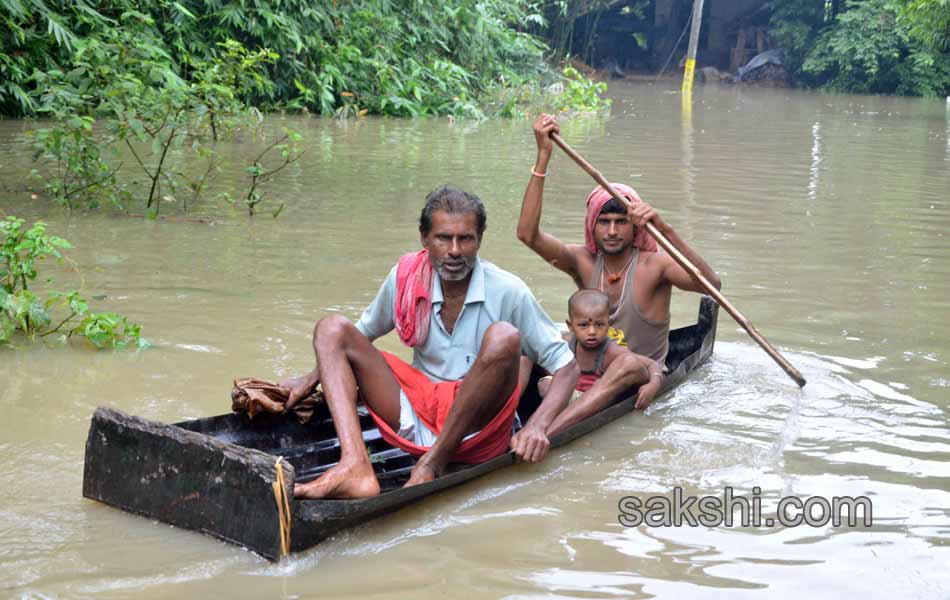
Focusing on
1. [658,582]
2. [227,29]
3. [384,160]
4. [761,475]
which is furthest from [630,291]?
[227,29]

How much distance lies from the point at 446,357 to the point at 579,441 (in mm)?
865

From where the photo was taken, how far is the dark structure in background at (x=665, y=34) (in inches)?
1425

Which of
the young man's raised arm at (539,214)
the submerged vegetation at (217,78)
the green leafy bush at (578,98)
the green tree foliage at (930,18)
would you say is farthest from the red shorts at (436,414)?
the green tree foliage at (930,18)

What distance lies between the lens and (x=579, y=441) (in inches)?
182

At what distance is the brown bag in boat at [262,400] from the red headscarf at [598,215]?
178 cm

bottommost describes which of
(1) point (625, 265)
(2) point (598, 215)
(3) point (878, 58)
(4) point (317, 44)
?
(1) point (625, 265)

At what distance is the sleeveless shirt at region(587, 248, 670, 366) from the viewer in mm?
5254

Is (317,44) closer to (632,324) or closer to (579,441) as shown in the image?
(632,324)

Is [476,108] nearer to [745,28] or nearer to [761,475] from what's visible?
[761,475]

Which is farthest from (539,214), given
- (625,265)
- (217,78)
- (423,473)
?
(217,78)

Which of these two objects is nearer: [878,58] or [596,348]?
[596,348]

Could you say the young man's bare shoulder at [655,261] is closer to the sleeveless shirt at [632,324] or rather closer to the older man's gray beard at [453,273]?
the sleeveless shirt at [632,324]

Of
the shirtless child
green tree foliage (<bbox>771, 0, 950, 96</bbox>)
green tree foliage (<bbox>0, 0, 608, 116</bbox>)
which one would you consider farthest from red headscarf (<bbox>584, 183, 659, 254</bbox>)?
green tree foliage (<bbox>771, 0, 950, 96</bbox>)

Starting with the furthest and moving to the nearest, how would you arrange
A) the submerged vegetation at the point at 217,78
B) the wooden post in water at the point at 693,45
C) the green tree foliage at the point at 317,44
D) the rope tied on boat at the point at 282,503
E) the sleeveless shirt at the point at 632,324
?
the wooden post in water at the point at 693,45 → the green tree foliage at the point at 317,44 → the submerged vegetation at the point at 217,78 → the sleeveless shirt at the point at 632,324 → the rope tied on boat at the point at 282,503
